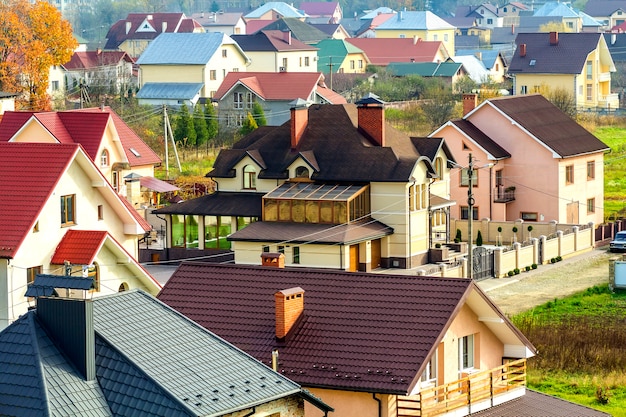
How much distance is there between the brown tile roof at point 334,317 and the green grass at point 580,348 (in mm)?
8890

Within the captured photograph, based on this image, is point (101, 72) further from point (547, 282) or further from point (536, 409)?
point (536, 409)

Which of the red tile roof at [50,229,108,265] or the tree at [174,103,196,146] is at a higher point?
the tree at [174,103,196,146]

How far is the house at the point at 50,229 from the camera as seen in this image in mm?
34188

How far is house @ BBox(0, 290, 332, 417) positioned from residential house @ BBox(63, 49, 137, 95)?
75.9 meters

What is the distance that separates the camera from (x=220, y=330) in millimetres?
25578

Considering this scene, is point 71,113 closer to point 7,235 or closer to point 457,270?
point 457,270

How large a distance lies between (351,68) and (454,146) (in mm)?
61871

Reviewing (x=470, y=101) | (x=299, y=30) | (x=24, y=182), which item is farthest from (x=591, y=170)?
(x=299, y=30)

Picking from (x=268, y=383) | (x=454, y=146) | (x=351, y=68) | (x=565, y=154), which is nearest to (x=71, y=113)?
(x=454, y=146)

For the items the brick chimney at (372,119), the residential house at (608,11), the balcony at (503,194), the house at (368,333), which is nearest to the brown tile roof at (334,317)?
the house at (368,333)

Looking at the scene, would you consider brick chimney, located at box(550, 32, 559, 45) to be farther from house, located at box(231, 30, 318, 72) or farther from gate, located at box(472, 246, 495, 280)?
gate, located at box(472, 246, 495, 280)

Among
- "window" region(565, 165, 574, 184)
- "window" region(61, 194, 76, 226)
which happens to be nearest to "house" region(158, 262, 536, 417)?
"window" region(61, 194, 76, 226)

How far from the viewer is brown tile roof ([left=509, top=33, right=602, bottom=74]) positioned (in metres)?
92.6

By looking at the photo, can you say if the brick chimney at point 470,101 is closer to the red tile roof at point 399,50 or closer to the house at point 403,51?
the house at point 403,51
